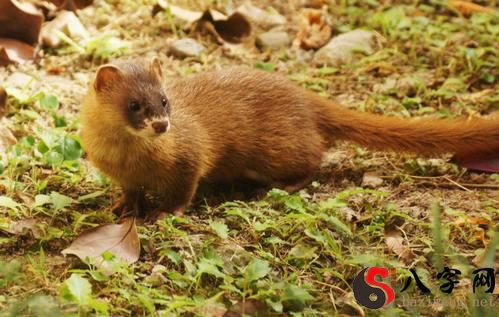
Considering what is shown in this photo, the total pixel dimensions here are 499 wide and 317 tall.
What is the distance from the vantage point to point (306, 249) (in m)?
3.22

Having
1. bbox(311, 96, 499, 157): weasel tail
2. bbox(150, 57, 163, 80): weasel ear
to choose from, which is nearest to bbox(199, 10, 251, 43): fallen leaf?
bbox(311, 96, 499, 157): weasel tail

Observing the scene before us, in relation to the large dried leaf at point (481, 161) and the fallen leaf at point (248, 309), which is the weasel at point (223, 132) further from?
the fallen leaf at point (248, 309)

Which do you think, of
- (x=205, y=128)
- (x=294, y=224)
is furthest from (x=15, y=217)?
(x=294, y=224)

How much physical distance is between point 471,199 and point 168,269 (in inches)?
63.0

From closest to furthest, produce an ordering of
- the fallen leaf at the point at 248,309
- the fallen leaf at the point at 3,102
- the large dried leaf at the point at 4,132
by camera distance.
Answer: the fallen leaf at the point at 248,309 < the large dried leaf at the point at 4,132 < the fallen leaf at the point at 3,102

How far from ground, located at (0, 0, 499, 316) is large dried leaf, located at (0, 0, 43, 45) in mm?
176

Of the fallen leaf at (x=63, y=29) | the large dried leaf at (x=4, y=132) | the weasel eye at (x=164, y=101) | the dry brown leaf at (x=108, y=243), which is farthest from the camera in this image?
the fallen leaf at (x=63, y=29)

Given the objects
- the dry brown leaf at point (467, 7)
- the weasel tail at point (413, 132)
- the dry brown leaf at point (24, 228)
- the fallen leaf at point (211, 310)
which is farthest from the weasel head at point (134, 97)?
the dry brown leaf at point (467, 7)

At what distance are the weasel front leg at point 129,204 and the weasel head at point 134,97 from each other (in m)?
0.42

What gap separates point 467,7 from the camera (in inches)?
224

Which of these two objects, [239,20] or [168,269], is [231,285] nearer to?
[168,269]

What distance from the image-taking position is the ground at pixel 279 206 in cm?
286

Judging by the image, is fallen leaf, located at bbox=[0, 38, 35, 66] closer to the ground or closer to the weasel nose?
the ground

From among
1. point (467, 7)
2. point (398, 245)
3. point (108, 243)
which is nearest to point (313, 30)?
point (467, 7)
